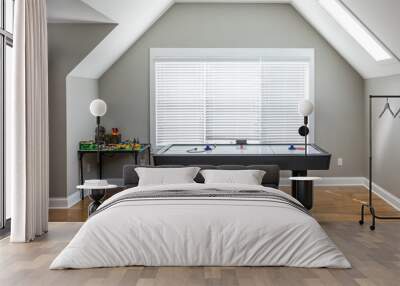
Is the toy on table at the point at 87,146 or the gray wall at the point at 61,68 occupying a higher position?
the gray wall at the point at 61,68

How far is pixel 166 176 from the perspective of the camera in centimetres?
627

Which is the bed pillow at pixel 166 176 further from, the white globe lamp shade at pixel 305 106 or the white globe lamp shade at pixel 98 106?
the white globe lamp shade at pixel 305 106

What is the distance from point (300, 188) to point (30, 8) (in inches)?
Result: 131

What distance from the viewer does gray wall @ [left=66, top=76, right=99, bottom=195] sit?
787 centimetres

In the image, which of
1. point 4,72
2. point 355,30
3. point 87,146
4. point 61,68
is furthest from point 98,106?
point 355,30

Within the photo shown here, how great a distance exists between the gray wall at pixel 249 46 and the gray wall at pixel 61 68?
181cm

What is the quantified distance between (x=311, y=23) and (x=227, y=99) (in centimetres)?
164

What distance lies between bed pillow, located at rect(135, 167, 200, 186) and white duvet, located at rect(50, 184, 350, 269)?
4.69 feet

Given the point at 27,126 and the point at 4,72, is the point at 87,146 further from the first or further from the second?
the point at 27,126

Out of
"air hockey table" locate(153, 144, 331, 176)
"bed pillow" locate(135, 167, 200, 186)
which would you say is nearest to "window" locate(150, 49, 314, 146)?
"air hockey table" locate(153, 144, 331, 176)

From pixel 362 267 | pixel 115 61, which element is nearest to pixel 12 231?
pixel 362 267

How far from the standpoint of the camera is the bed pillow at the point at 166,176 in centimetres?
623

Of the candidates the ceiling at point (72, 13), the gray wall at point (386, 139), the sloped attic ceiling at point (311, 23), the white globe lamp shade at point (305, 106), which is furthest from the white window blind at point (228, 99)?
the ceiling at point (72, 13)

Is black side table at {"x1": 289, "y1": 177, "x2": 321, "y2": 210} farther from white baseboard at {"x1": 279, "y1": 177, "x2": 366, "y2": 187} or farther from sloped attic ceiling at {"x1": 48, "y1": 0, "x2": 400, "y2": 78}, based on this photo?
white baseboard at {"x1": 279, "y1": 177, "x2": 366, "y2": 187}
